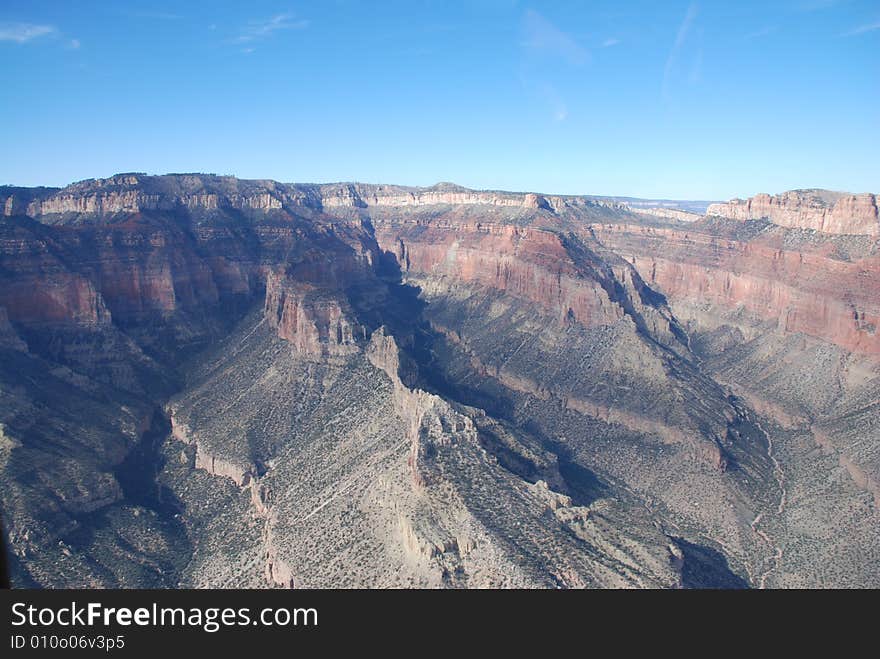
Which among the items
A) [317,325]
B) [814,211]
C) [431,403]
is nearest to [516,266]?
[814,211]

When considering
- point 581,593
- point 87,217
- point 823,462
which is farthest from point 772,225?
point 581,593

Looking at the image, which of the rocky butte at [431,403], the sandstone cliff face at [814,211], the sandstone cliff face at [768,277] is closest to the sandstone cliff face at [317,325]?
the rocky butte at [431,403]

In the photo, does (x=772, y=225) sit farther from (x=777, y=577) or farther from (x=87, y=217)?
(x=87, y=217)

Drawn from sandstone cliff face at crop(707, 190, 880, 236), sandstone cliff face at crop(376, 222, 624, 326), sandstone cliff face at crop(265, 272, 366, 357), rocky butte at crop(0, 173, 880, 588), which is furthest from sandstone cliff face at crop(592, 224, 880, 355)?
sandstone cliff face at crop(265, 272, 366, 357)

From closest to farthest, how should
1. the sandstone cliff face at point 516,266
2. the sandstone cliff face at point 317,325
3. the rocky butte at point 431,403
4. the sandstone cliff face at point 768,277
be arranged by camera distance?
the rocky butte at point 431,403, the sandstone cliff face at point 317,325, the sandstone cliff face at point 768,277, the sandstone cliff face at point 516,266

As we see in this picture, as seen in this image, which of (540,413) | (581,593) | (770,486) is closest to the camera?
(581,593)

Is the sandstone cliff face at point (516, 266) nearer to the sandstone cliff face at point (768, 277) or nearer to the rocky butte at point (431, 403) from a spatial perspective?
the rocky butte at point (431, 403)

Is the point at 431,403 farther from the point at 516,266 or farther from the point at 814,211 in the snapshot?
the point at 814,211
